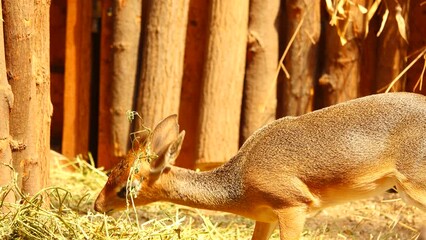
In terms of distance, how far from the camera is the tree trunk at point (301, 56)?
22.6ft

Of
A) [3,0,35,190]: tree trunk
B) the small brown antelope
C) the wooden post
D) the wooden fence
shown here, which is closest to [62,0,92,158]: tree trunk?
the wooden fence

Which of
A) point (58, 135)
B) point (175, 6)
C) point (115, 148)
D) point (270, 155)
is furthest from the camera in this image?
point (58, 135)

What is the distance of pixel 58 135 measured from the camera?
Result: 28.7 feet

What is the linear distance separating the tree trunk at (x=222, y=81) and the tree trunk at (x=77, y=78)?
130 centimetres

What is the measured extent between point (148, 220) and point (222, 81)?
1.33 metres

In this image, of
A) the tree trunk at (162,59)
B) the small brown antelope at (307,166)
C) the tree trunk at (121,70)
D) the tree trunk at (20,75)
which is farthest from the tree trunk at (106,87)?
the small brown antelope at (307,166)

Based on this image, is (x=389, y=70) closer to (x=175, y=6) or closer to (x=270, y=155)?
(x=175, y=6)

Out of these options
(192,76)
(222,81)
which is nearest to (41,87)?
(222,81)

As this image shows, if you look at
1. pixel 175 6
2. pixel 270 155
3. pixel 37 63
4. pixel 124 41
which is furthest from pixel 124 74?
pixel 270 155

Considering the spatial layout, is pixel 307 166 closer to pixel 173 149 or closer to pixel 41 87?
pixel 173 149

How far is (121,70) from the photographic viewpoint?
7074mm

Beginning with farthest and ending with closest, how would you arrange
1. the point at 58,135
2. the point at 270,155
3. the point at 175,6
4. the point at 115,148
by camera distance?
the point at 58,135
the point at 115,148
the point at 175,6
the point at 270,155

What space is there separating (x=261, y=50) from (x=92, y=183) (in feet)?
6.11

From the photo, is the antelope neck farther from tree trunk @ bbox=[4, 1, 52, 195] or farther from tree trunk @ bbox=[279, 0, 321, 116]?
tree trunk @ bbox=[279, 0, 321, 116]
